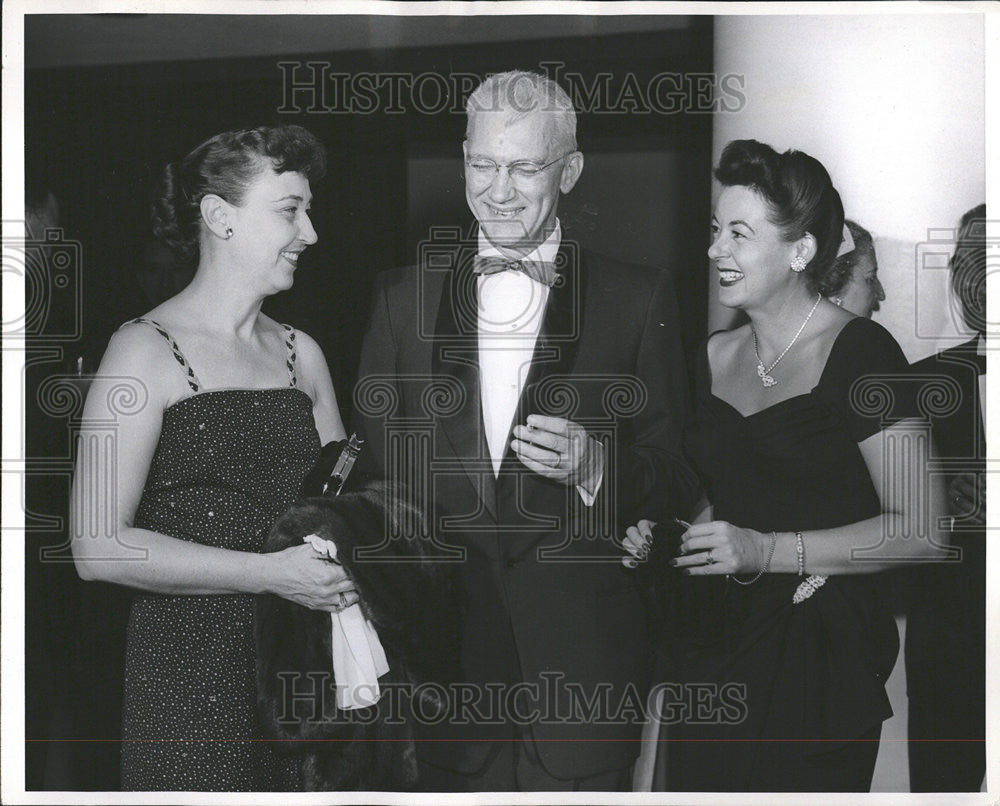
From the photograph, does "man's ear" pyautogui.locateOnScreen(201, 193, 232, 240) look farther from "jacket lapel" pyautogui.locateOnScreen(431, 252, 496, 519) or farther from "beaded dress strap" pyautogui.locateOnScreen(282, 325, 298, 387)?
"jacket lapel" pyautogui.locateOnScreen(431, 252, 496, 519)

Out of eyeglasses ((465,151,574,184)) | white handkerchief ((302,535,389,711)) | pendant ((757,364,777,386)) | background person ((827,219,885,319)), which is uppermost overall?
eyeglasses ((465,151,574,184))

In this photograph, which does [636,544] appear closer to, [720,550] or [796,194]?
[720,550]

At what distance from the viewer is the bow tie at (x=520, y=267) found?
7.52ft

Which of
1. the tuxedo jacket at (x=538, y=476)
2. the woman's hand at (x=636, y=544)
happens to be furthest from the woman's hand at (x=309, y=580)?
the woman's hand at (x=636, y=544)

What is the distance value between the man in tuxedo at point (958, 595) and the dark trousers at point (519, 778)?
0.72 meters

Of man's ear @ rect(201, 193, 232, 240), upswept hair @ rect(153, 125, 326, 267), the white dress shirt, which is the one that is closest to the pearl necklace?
the white dress shirt

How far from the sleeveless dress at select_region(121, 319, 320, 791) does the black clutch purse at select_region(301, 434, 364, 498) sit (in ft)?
0.07

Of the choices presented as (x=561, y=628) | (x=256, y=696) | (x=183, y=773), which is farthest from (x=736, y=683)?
(x=183, y=773)

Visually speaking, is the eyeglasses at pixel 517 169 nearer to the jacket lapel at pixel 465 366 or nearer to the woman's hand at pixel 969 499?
the jacket lapel at pixel 465 366

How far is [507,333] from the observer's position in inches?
90.8

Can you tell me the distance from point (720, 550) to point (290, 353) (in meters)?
1.08

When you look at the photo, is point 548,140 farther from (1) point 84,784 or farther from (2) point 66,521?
(1) point 84,784

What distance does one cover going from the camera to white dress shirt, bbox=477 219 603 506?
7.55 ft

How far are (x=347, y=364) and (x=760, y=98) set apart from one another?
3.71ft
